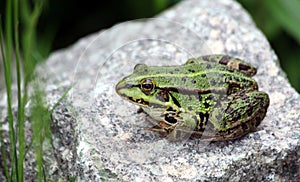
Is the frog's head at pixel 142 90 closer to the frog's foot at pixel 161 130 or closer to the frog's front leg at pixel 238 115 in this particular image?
the frog's foot at pixel 161 130

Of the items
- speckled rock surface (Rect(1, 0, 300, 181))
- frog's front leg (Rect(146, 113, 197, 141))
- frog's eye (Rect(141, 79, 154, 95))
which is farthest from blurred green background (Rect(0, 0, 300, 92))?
frog's eye (Rect(141, 79, 154, 95))

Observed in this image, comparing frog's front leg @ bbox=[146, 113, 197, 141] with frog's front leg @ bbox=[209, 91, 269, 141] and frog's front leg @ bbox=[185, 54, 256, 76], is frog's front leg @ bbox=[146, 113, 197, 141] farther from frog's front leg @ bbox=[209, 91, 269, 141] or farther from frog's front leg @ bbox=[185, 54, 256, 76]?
frog's front leg @ bbox=[185, 54, 256, 76]

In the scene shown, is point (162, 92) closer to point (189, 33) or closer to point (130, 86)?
point (130, 86)

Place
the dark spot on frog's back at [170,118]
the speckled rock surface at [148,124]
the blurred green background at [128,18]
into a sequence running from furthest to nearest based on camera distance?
the blurred green background at [128,18] → the dark spot on frog's back at [170,118] → the speckled rock surface at [148,124]

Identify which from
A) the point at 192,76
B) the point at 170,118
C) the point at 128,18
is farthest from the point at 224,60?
the point at 128,18

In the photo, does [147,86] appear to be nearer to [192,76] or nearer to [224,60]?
[192,76]

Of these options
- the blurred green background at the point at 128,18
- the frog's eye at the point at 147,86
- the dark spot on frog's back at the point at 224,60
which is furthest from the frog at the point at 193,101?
the blurred green background at the point at 128,18

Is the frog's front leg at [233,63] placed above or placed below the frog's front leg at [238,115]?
above
